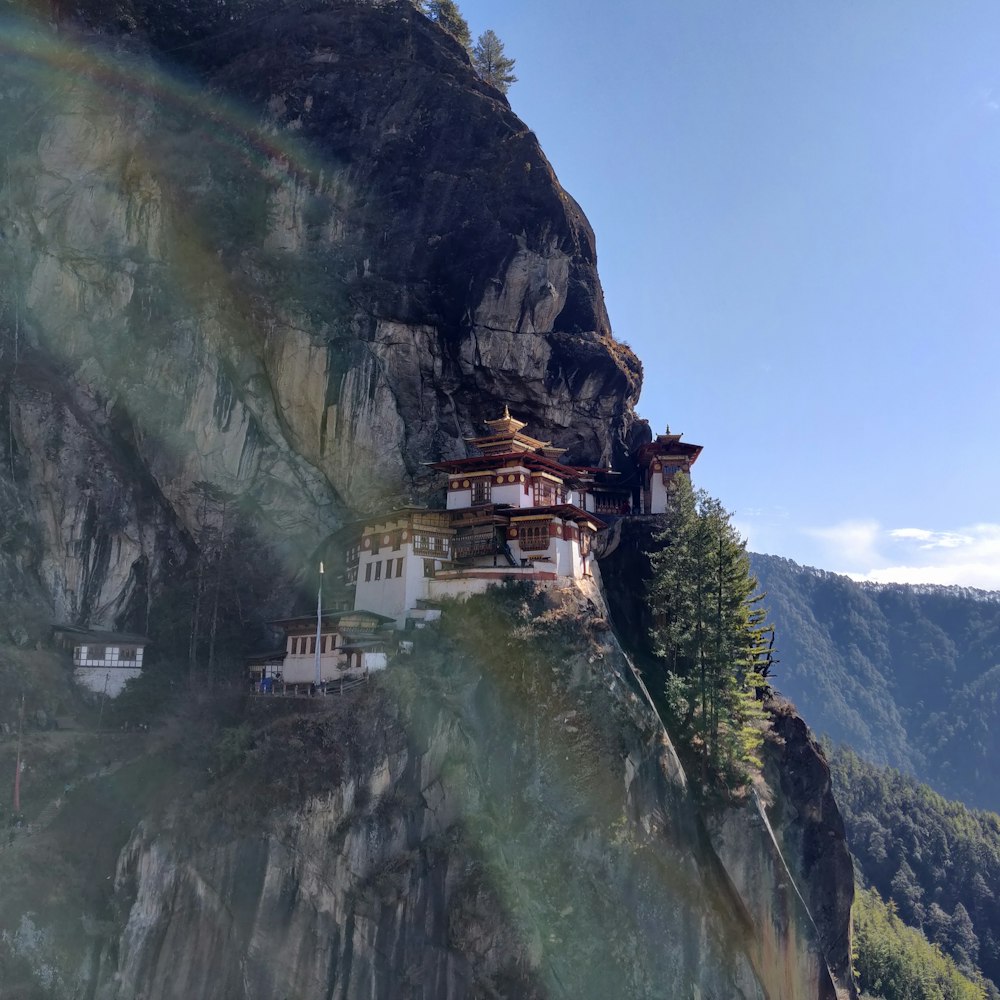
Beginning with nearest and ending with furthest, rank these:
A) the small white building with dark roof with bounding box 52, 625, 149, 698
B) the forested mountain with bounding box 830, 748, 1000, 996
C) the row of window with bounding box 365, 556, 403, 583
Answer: the small white building with dark roof with bounding box 52, 625, 149, 698 < the row of window with bounding box 365, 556, 403, 583 < the forested mountain with bounding box 830, 748, 1000, 996

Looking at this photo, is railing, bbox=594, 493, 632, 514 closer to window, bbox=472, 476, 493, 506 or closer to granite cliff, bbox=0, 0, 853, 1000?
granite cliff, bbox=0, 0, 853, 1000

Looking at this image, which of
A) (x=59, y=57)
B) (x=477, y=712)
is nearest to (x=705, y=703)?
(x=477, y=712)

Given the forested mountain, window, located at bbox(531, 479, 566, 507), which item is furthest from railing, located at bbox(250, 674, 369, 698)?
the forested mountain

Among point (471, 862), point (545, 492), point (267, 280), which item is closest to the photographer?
point (471, 862)

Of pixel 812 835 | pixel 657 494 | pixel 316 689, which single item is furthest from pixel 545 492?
pixel 812 835

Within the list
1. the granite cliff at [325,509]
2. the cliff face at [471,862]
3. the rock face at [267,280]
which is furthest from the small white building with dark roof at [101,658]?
the cliff face at [471,862]

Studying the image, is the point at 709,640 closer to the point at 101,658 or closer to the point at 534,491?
the point at 534,491
